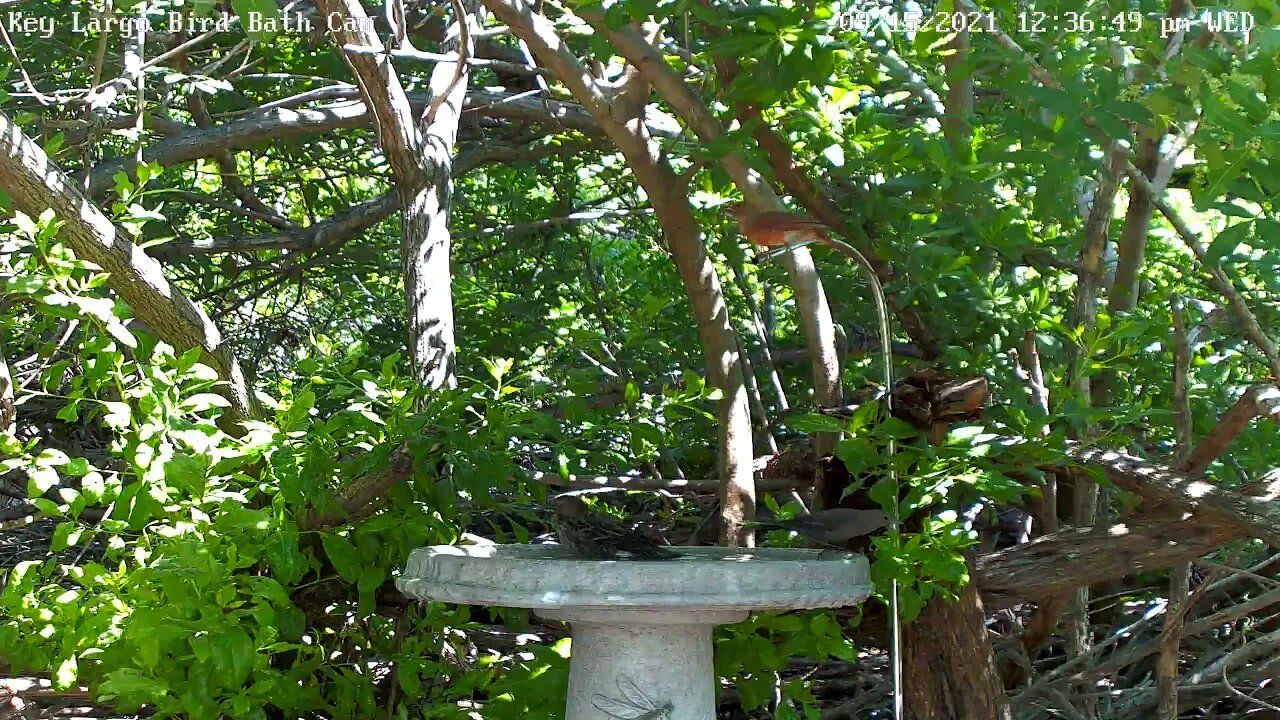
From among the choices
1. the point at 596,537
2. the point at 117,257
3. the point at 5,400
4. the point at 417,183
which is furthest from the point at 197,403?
the point at 417,183

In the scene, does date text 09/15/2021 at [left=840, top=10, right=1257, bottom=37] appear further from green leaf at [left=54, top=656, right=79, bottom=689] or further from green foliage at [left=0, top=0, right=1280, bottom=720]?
green leaf at [left=54, top=656, right=79, bottom=689]

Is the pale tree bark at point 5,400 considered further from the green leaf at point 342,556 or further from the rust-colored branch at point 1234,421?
the rust-colored branch at point 1234,421

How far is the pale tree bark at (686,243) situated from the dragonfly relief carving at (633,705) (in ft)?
2.22

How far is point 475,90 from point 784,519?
2478 millimetres

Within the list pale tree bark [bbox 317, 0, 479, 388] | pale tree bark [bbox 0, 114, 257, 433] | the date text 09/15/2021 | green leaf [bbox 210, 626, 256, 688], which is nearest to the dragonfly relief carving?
green leaf [bbox 210, 626, 256, 688]

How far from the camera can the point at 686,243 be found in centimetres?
325

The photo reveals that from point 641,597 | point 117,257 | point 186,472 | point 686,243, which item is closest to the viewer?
point 641,597

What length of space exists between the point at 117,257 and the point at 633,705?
162 centimetres

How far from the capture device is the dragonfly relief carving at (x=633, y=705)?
2.57m

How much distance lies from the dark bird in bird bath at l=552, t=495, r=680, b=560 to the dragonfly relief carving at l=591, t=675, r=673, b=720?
0.88 feet

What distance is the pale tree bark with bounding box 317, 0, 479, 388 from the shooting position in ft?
11.5

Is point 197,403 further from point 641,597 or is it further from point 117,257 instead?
point 641,597

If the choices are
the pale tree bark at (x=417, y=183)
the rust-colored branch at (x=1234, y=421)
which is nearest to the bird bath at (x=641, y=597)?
the pale tree bark at (x=417, y=183)

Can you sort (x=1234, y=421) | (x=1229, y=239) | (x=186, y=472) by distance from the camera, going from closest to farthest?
(x=1229, y=239), (x=186, y=472), (x=1234, y=421)
